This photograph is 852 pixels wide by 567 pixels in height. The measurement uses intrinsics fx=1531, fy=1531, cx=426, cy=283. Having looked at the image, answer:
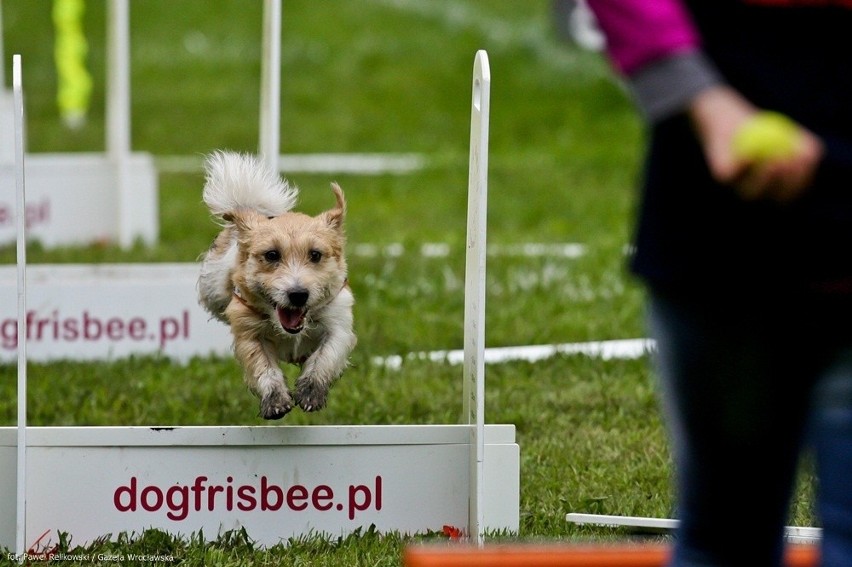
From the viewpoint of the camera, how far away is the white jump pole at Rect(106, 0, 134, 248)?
8812 mm

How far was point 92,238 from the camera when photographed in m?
9.77

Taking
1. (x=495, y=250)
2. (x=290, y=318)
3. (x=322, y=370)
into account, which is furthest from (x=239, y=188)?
(x=495, y=250)

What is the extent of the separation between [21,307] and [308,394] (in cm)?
78

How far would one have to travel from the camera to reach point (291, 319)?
12.6 feet

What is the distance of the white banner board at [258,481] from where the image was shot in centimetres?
421

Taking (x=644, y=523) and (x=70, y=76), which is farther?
(x=70, y=76)

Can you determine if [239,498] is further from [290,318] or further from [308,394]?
[290,318]

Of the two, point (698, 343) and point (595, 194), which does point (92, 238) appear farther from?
point (698, 343)

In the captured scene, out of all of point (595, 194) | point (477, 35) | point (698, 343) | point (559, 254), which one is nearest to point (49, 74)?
point (477, 35)

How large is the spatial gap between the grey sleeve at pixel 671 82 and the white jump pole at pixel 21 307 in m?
2.11

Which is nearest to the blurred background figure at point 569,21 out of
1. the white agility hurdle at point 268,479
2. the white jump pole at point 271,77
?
the white jump pole at point 271,77

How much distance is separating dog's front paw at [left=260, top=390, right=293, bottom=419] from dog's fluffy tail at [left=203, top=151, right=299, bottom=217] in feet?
1.62

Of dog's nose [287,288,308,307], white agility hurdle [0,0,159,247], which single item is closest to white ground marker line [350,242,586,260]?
white agility hurdle [0,0,159,247]

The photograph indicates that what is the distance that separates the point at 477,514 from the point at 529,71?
14584 millimetres
